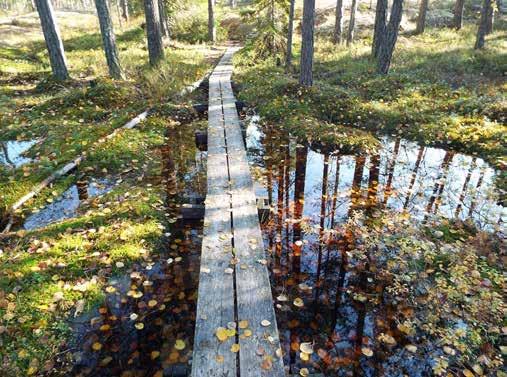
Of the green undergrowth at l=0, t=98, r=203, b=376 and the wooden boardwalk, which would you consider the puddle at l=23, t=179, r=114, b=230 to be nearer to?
the green undergrowth at l=0, t=98, r=203, b=376

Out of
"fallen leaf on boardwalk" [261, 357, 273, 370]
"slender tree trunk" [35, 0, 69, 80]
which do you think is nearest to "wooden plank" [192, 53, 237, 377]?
"fallen leaf on boardwalk" [261, 357, 273, 370]

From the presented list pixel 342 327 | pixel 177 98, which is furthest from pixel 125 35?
pixel 342 327

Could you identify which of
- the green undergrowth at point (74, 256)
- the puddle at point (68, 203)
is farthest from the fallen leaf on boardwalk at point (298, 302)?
the puddle at point (68, 203)

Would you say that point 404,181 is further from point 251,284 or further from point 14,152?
point 14,152

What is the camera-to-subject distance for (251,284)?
350cm

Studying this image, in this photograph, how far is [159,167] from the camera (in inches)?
279

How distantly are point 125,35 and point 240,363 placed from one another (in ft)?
77.7

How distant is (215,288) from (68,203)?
3.60m

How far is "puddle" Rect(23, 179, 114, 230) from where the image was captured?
5184 mm

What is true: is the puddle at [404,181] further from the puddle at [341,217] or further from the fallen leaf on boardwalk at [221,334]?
the fallen leaf on boardwalk at [221,334]

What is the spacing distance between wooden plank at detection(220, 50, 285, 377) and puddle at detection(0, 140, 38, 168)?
441 centimetres

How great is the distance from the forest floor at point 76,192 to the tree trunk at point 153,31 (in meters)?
0.55

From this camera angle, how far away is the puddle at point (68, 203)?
518cm

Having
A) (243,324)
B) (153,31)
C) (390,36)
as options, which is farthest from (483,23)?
(243,324)
